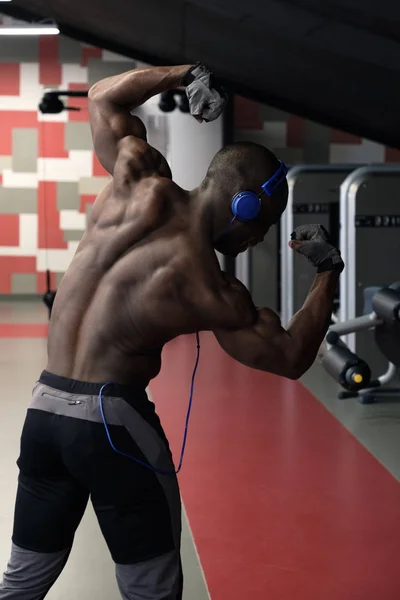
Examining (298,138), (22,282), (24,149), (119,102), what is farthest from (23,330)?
(119,102)

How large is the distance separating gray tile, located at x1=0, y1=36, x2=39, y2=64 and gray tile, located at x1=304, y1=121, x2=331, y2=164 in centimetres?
336

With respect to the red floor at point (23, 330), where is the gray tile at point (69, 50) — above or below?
above

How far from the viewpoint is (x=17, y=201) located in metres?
9.84

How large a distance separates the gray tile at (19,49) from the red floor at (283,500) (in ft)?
19.6

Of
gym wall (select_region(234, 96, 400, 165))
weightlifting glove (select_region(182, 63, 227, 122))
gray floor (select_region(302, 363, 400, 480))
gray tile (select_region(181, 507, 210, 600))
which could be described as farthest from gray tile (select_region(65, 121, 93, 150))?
weightlifting glove (select_region(182, 63, 227, 122))

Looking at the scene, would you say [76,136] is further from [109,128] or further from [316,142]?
[109,128]

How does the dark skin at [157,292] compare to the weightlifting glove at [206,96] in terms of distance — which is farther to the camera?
the weightlifting glove at [206,96]

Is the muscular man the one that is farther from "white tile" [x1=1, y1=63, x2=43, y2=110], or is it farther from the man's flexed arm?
"white tile" [x1=1, y1=63, x2=43, y2=110]

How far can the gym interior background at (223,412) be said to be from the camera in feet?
9.08

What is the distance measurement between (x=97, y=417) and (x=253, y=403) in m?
3.36

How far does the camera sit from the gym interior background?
2.77 meters

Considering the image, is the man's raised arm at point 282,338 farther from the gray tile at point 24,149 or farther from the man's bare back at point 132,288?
the gray tile at point 24,149

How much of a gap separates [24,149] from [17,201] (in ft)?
2.03

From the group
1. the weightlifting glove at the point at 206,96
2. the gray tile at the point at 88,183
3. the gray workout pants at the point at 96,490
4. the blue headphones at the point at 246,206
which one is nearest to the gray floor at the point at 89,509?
the gray workout pants at the point at 96,490
